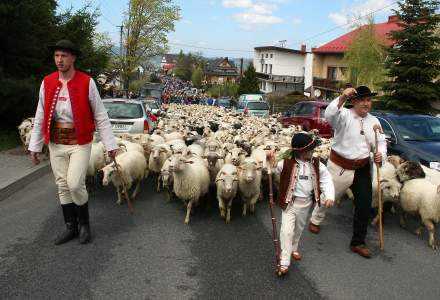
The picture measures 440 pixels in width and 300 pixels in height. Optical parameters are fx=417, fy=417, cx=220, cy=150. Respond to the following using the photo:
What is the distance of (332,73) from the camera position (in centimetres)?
4703

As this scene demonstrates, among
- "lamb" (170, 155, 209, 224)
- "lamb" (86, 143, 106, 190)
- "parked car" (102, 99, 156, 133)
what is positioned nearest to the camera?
"lamb" (170, 155, 209, 224)

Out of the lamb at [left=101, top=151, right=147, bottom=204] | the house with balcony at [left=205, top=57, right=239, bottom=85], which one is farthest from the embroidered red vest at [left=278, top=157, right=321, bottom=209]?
the house with balcony at [left=205, top=57, right=239, bottom=85]

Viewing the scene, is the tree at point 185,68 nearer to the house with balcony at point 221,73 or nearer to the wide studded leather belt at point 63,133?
the house with balcony at point 221,73

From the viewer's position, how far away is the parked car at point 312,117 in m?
15.1

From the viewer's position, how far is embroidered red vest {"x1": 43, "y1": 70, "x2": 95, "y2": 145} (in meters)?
5.00

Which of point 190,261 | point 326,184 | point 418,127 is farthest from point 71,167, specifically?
point 418,127

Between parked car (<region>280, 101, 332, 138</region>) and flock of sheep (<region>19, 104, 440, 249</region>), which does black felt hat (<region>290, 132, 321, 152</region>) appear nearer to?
flock of sheep (<region>19, 104, 440, 249</region>)

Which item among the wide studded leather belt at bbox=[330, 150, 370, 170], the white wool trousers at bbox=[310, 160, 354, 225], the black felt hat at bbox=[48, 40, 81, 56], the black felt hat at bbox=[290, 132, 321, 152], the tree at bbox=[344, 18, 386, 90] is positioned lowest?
the white wool trousers at bbox=[310, 160, 354, 225]

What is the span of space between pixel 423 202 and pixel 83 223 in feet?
15.6

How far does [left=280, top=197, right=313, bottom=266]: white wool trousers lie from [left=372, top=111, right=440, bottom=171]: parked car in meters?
4.41

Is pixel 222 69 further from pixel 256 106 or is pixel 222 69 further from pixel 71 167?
pixel 71 167

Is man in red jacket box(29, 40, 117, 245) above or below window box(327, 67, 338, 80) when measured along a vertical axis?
below

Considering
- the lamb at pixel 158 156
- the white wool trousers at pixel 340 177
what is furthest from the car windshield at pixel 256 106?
the white wool trousers at pixel 340 177

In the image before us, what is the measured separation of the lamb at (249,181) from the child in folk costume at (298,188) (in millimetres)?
1652
